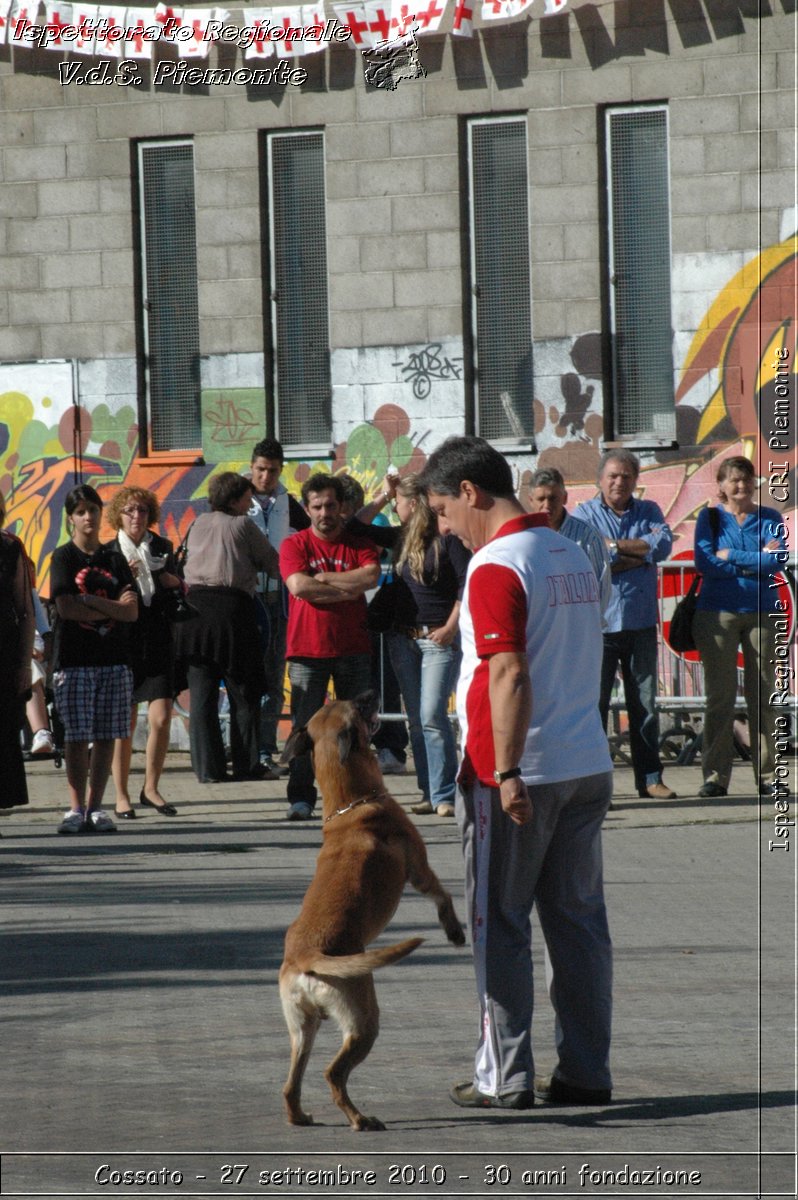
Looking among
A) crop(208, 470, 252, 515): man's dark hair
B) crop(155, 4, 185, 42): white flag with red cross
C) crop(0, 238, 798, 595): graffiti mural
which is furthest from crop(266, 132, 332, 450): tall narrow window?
crop(208, 470, 252, 515): man's dark hair

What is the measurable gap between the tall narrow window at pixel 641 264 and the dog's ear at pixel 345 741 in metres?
10.4

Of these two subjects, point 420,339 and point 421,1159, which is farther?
point 420,339

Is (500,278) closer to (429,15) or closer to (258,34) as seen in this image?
(429,15)

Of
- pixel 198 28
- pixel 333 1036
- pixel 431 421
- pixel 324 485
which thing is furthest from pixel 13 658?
pixel 198 28

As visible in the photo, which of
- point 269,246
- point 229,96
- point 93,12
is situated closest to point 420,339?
point 269,246

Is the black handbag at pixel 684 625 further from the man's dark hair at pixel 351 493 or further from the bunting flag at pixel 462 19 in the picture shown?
the bunting flag at pixel 462 19

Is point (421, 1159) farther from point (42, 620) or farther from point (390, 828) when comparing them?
point (42, 620)

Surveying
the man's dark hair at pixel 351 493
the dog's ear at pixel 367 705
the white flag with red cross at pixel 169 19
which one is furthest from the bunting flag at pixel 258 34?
the dog's ear at pixel 367 705

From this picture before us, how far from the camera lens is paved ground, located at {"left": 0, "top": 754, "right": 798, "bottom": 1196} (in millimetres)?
4828

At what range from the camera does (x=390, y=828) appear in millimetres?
5887

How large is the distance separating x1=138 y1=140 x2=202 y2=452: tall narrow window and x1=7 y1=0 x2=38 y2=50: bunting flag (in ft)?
4.82

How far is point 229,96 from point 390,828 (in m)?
12.3

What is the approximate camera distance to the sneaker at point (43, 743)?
14898 mm

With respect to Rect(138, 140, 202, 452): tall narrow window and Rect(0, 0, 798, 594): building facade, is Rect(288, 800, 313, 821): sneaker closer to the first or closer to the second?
Rect(0, 0, 798, 594): building facade
